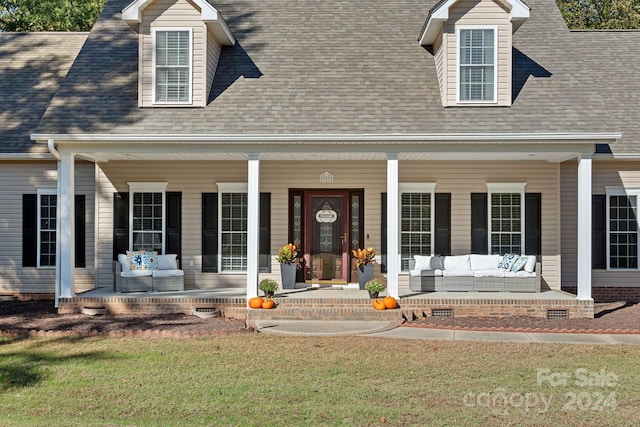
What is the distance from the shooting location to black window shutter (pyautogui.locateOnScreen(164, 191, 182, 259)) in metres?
13.7

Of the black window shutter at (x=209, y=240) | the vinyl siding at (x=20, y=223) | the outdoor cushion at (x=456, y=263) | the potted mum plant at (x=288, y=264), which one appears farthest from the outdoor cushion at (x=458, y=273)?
the vinyl siding at (x=20, y=223)

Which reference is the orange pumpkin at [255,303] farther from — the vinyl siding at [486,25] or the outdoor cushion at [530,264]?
the outdoor cushion at [530,264]

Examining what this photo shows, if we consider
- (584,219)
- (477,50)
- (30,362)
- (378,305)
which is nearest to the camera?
(30,362)

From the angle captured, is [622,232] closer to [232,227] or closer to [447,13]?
[447,13]

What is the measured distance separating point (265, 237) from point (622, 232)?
306 inches

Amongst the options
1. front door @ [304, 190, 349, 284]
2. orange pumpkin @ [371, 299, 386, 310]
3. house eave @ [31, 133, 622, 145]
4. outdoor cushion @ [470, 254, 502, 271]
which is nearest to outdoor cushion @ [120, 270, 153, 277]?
house eave @ [31, 133, 622, 145]

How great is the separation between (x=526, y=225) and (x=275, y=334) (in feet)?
21.2

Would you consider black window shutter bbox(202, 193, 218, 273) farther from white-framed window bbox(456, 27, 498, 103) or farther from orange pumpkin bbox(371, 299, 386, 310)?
white-framed window bbox(456, 27, 498, 103)

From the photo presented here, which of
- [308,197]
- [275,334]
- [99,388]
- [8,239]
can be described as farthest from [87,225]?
[99,388]

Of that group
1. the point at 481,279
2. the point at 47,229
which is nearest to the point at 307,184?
the point at 481,279

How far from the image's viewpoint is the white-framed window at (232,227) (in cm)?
1373

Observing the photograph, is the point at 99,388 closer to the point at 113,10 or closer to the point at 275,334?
the point at 275,334

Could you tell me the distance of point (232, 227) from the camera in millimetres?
13781

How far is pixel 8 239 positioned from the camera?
45.6 ft
